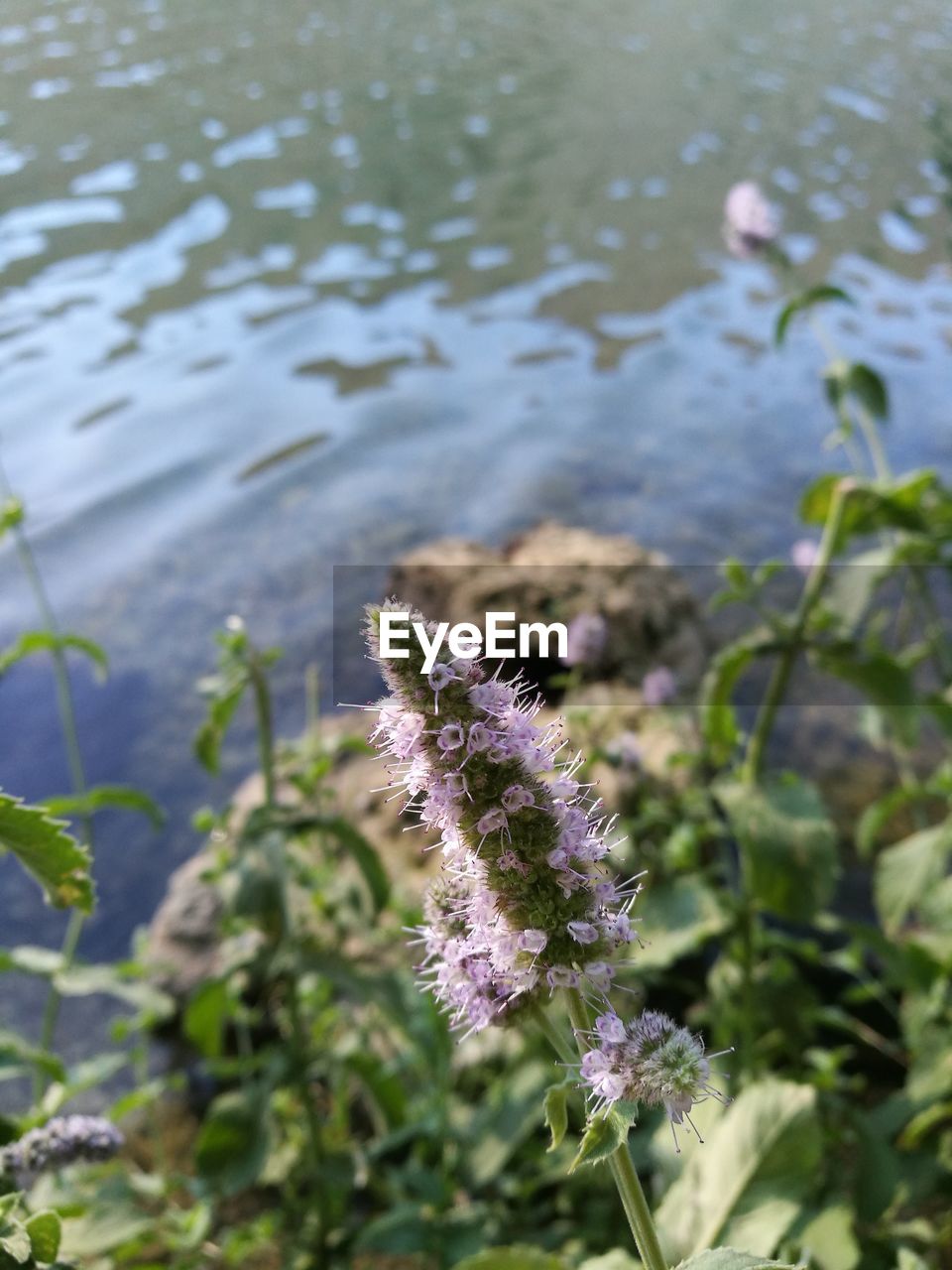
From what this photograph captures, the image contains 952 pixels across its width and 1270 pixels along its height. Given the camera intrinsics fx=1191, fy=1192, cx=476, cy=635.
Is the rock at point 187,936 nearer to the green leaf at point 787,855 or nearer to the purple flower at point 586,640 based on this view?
the purple flower at point 586,640

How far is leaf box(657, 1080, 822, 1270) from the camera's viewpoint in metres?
1.85

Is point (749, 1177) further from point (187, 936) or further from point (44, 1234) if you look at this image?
point (187, 936)

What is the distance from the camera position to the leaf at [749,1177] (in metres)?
1.85

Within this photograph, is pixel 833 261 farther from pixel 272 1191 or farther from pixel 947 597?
pixel 272 1191

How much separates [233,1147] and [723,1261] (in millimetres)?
1753

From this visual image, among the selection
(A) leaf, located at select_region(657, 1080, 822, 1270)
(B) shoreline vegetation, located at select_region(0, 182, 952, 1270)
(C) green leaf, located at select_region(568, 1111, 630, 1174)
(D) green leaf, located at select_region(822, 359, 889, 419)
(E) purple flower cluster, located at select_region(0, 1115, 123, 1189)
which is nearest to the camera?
(C) green leaf, located at select_region(568, 1111, 630, 1174)

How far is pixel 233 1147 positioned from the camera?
102 inches

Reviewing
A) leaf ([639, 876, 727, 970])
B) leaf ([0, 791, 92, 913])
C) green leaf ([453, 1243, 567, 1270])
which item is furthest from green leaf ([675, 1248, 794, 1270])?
leaf ([639, 876, 727, 970])

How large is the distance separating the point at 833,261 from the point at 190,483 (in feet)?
15.8

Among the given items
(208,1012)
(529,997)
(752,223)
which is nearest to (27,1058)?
(208,1012)

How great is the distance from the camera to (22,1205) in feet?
5.27

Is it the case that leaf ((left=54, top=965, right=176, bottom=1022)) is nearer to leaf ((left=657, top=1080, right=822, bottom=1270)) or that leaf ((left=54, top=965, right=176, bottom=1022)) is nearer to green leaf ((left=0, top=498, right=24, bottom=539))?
green leaf ((left=0, top=498, right=24, bottom=539))

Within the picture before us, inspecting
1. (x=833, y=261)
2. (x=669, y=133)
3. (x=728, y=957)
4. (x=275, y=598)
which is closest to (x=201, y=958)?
(x=728, y=957)

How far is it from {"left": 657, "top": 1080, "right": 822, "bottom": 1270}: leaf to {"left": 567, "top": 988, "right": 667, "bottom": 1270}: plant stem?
0.64 metres
